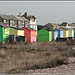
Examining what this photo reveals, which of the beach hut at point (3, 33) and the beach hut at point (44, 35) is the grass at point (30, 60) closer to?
the beach hut at point (3, 33)

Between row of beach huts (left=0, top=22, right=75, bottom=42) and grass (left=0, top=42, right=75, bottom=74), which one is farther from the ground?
row of beach huts (left=0, top=22, right=75, bottom=42)

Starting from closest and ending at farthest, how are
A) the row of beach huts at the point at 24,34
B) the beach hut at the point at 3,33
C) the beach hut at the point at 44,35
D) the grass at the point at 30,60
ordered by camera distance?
the grass at the point at 30,60, the beach hut at the point at 3,33, the row of beach huts at the point at 24,34, the beach hut at the point at 44,35

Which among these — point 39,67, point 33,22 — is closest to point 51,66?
point 39,67

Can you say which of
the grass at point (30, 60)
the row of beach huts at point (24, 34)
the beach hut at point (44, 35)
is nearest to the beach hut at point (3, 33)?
the row of beach huts at point (24, 34)

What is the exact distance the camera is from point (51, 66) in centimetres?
1111

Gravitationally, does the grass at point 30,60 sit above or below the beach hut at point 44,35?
below

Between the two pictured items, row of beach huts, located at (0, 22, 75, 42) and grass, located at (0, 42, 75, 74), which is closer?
grass, located at (0, 42, 75, 74)

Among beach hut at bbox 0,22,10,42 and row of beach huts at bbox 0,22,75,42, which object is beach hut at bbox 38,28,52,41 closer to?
row of beach huts at bbox 0,22,75,42

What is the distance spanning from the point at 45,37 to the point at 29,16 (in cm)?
2339

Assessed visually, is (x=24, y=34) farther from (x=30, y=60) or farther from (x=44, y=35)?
(x=30, y=60)

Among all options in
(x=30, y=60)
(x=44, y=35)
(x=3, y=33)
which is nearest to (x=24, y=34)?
(x=44, y=35)

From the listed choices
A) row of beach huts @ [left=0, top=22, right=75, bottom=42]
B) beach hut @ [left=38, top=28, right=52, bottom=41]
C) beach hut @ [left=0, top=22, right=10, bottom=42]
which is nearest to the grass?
beach hut @ [left=0, top=22, right=10, bottom=42]

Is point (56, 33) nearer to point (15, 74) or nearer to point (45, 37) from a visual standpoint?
point (45, 37)

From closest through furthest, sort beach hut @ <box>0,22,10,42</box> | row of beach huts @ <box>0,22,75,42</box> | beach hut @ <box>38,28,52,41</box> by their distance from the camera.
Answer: beach hut @ <box>0,22,10,42</box> → row of beach huts @ <box>0,22,75,42</box> → beach hut @ <box>38,28,52,41</box>
